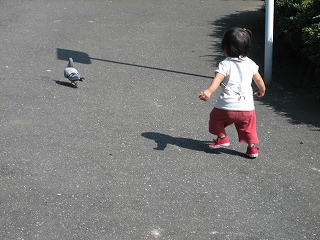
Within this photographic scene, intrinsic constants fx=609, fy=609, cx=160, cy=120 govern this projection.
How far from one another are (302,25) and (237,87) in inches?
113

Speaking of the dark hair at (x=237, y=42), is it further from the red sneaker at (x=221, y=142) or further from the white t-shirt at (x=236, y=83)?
the red sneaker at (x=221, y=142)

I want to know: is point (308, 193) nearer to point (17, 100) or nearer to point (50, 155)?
point (50, 155)

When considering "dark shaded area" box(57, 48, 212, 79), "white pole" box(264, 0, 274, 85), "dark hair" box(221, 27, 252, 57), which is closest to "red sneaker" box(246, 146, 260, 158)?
"dark hair" box(221, 27, 252, 57)

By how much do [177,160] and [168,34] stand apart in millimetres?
5405

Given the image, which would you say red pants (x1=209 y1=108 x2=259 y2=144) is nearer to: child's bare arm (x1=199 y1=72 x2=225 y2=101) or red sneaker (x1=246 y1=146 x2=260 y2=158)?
red sneaker (x1=246 y1=146 x2=260 y2=158)

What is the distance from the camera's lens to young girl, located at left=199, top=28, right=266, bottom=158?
5742 millimetres

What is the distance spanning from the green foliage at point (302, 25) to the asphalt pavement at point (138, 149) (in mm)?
706

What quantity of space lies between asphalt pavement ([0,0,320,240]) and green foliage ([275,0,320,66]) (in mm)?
706

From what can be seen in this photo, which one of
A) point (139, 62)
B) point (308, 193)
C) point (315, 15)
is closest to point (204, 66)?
point (139, 62)

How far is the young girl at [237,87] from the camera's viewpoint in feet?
18.8

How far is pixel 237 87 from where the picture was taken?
5883 mm

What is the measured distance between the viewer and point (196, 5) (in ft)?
43.6

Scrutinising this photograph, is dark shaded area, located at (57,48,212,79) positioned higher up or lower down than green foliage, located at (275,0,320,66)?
lower down

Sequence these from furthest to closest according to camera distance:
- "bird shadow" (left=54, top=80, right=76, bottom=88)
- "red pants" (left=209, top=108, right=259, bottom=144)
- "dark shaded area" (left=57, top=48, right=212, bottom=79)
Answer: "dark shaded area" (left=57, top=48, right=212, bottom=79) < "bird shadow" (left=54, top=80, right=76, bottom=88) < "red pants" (left=209, top=108, right=259, bottom=144)
